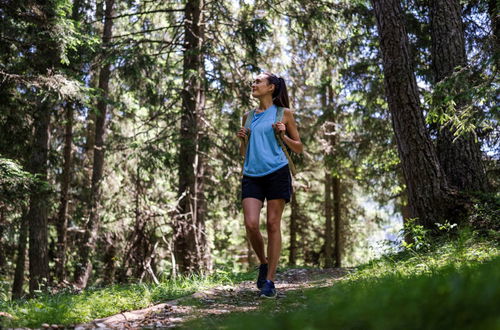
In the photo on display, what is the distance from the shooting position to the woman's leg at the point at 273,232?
5.12 meters

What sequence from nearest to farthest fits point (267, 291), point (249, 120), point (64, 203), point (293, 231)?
1. point (267, 291)
2. point (249, 120)
3. point (64, 203)
4. point (293, 231)

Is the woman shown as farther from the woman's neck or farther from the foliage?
the foliage

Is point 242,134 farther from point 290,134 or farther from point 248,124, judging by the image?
point 290,134

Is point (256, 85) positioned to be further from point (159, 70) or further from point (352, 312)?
point (159, 70)

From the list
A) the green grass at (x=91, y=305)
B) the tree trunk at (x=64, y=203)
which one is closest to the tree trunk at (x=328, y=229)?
the tree trunk at (x=64, y=203)

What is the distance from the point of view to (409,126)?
7121mm

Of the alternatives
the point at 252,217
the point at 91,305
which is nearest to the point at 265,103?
the point at 252,217

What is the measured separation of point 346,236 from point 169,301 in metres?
18.7

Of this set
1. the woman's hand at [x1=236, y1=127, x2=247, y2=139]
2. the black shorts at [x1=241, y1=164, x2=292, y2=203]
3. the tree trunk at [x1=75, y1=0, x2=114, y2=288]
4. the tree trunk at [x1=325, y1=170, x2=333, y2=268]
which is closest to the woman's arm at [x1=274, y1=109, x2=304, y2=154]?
the black shorts at [x1=241, y1=164, x2=292, y2=203]

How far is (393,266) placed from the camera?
561 centimetres

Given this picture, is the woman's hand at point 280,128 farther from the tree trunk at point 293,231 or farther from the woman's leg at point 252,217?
the tree trunk at point 293,231

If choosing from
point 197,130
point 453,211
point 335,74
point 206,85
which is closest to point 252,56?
point 206,85

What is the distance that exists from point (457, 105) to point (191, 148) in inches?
218

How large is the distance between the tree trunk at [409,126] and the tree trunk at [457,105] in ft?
2.42
